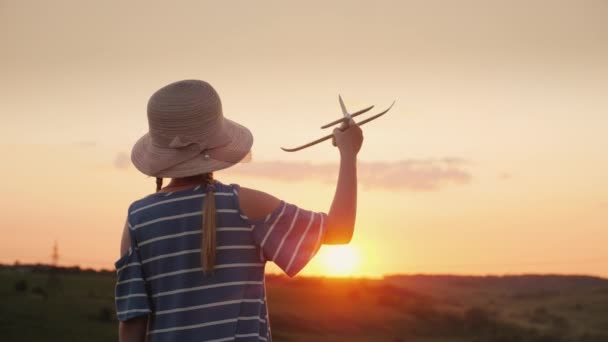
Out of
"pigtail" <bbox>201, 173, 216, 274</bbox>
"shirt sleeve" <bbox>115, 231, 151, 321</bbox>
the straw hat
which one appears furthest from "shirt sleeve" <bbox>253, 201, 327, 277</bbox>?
"shirt sleeve" <bbox>115, 231, 151, 321</bbox>

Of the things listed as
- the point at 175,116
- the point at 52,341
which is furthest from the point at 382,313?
the point at 175,116

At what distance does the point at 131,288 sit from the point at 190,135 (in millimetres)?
467

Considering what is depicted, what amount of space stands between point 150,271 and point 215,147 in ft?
1.30

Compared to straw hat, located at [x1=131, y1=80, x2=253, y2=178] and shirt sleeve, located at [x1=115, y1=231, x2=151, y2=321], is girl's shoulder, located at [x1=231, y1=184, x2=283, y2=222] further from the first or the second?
shirt sleeve, located at [x1=115, y1=231, x2=151, y2=321]

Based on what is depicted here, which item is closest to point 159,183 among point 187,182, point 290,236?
point 187,182

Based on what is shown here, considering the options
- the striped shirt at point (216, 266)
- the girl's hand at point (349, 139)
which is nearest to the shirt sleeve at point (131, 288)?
the striped shirt at point (216, 266)

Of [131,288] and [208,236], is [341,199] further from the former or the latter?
[131,288]

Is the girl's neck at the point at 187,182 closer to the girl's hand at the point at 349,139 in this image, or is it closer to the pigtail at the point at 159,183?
the pigtail at the point at 159,183

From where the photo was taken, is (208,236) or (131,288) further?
(131,288)

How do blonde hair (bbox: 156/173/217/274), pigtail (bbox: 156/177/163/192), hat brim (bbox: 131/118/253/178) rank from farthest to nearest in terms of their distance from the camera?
1. pigtail (bbox: 156/177/163/192)
2. hat brim (bbox: 131/118/253/178)
3. blonde hair (bbox: 156/173/217/274)

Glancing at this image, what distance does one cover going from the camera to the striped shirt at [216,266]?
8.83 ft

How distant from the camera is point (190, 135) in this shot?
9.37 feet

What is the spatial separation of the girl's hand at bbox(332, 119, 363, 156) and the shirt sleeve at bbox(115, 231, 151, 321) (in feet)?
2.16

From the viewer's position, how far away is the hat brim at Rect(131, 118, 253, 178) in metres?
2.80
